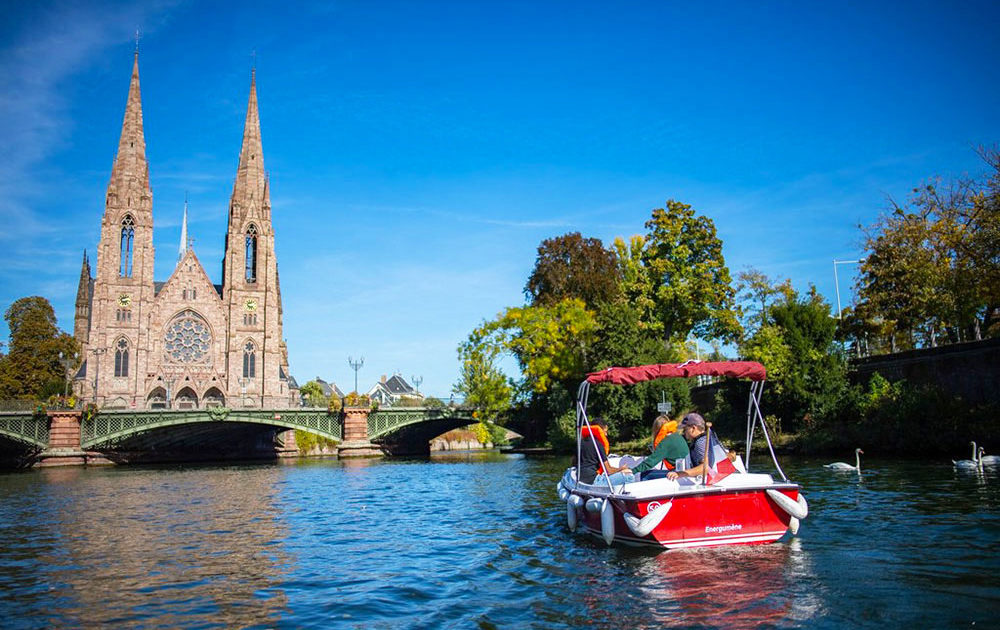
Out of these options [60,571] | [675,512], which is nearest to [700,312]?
[675,512]

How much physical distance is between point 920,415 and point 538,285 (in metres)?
33.6

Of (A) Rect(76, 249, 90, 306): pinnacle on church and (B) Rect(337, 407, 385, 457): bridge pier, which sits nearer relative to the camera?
(B) Rect(337, 407, 385, 457): bridge pier

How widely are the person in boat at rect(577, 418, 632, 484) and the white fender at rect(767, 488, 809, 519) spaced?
10.5 ft

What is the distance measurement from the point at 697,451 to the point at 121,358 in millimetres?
77349

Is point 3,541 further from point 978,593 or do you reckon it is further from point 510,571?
point 978,593

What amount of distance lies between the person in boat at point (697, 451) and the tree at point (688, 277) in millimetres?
36014

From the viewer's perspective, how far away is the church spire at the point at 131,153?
83062 millimetres

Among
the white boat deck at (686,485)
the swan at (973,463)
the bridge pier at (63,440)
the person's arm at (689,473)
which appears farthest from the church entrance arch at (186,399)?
the person's arm at (689,473)

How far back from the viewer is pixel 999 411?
97.4 ft

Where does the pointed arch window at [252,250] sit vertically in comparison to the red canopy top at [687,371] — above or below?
above

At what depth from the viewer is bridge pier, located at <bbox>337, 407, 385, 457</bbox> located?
63.2m

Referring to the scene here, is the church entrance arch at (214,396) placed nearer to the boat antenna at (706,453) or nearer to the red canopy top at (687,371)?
the red canopy top at (687,371)

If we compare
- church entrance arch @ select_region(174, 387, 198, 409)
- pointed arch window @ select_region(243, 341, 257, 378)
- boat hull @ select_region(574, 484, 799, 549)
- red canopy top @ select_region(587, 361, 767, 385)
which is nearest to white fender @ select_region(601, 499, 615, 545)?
boat hull @ select_region(574, 484, 799, 549)

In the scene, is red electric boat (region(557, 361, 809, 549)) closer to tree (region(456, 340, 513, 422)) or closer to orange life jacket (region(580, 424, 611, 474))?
orange life jacket (region(580, 424, 611, 474))
